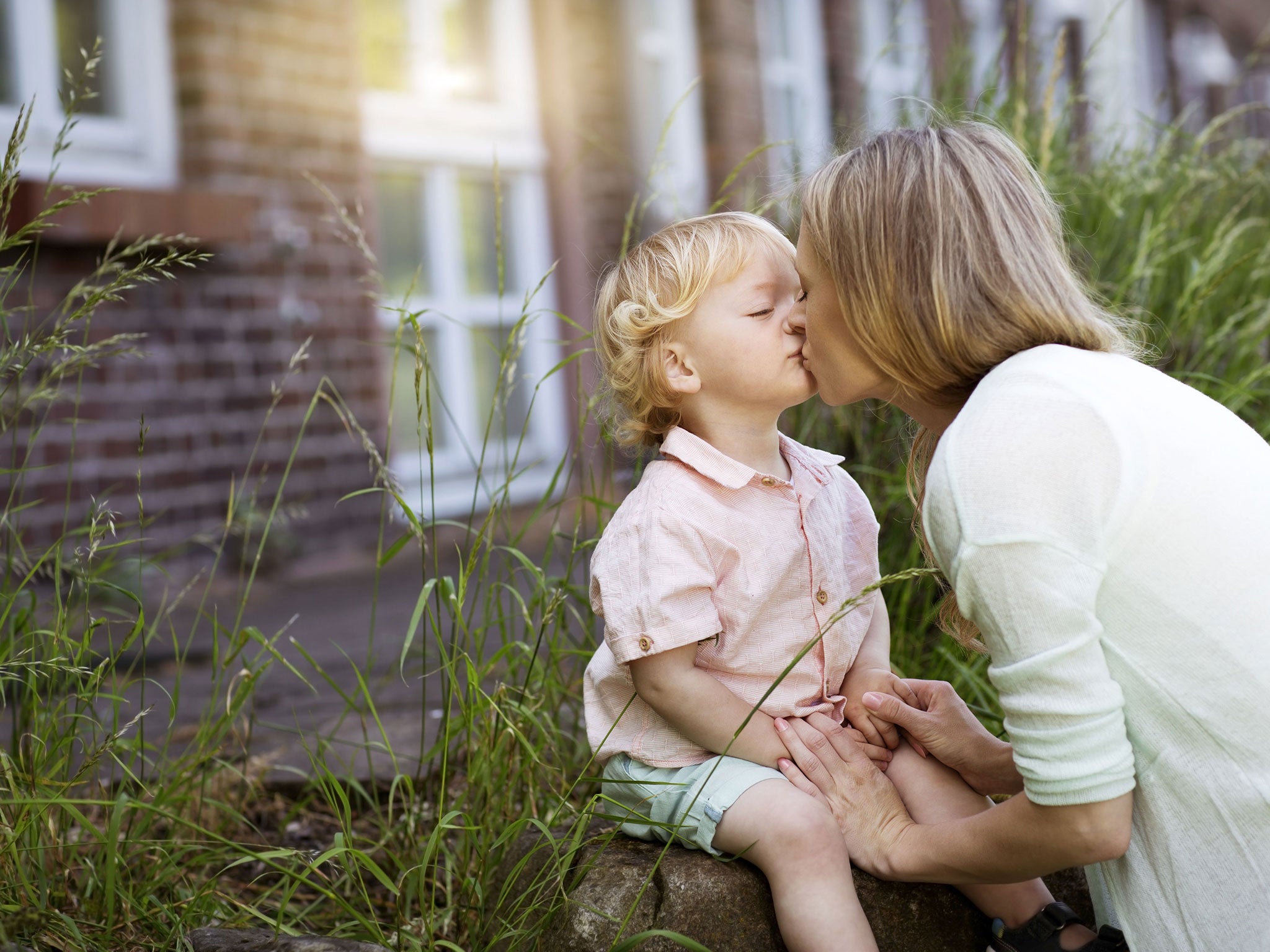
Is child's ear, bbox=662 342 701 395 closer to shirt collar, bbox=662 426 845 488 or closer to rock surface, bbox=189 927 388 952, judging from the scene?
shirt collar, bbox=662 426 845 488

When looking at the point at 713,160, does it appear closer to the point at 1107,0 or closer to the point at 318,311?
the point at 318,311

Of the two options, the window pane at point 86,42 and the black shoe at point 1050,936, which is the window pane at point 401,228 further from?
the black shoe at point 1050,936

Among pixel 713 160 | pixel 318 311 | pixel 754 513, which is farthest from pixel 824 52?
pixel 754 513

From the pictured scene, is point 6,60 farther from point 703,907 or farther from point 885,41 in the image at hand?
point 885,41

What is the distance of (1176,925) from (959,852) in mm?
233

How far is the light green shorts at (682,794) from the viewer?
5.19ft

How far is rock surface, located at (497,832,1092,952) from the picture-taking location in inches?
60.7

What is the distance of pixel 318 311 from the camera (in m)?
4.79

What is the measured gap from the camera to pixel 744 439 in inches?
71.0

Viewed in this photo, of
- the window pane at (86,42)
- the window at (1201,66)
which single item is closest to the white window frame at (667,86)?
the window pane at (86,42)

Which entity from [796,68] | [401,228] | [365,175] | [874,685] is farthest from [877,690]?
[796,68]

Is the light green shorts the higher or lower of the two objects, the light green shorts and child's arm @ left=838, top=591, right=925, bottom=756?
the lower

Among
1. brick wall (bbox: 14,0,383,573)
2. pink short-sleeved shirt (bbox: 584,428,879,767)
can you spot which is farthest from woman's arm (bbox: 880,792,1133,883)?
brick wall (bbox: 14,0,383,573)

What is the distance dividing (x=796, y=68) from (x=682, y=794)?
23.3 feet
